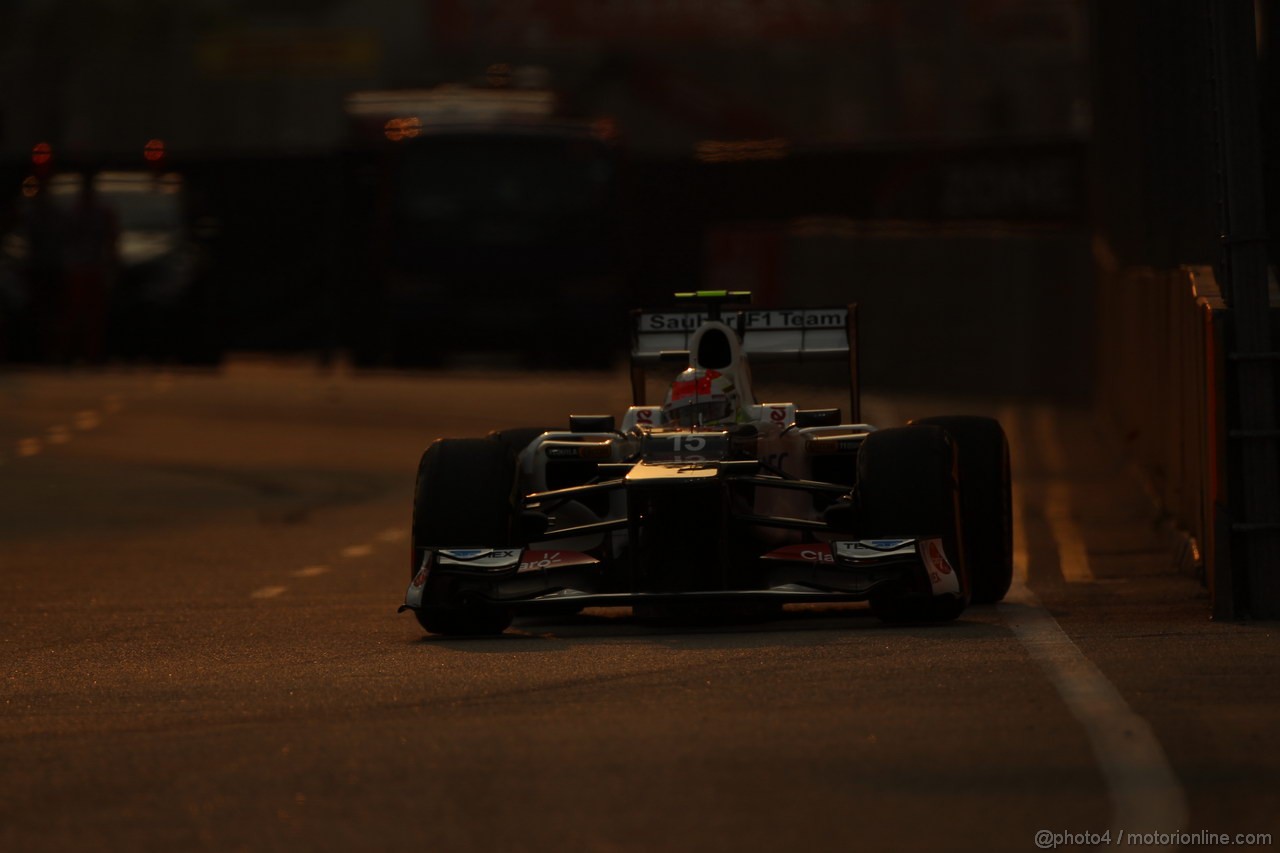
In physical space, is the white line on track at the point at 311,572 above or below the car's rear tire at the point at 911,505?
below

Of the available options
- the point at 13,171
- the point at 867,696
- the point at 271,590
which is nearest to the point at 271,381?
the point at 13,171

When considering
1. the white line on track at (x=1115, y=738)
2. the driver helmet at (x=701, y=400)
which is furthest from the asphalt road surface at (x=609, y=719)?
the driver helmet at (x=701, y=400)

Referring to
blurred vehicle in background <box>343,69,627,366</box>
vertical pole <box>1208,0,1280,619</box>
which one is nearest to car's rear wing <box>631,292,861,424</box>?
vertical pole <box>1208,0,1280,619</box>

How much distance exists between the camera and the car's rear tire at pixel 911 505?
37.2ft

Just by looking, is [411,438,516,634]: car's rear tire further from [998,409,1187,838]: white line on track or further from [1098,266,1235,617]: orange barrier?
[1098,266,1235,617]: orange barrier

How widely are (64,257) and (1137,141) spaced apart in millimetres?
15020

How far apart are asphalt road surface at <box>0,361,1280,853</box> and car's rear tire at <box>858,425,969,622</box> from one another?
17 cm

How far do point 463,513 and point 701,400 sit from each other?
1.42 m

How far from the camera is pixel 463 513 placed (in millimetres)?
11648

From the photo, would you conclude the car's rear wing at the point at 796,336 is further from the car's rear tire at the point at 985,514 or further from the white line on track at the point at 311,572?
the white line on track at the point at 311,572

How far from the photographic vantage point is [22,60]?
180 ft

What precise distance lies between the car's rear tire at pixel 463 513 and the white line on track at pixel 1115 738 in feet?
7.41

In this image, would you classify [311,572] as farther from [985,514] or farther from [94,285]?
[94,285]

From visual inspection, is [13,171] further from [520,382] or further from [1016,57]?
[1016,57]
